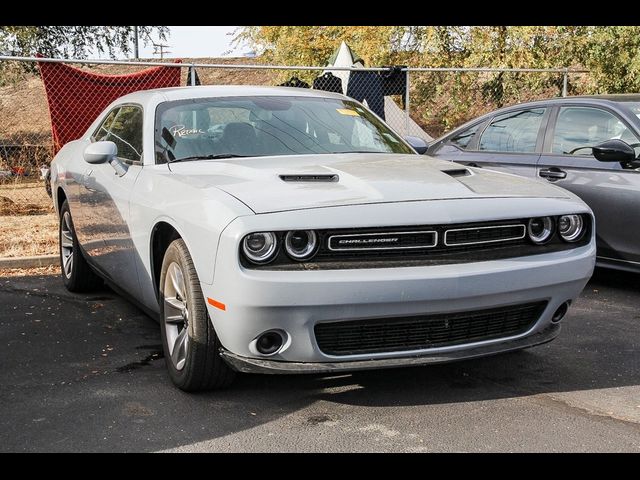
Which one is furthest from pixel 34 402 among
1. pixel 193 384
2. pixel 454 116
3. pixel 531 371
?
pixel 454 116

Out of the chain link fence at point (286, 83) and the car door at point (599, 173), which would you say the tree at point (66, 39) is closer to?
the chain link fence at point (286, 83)

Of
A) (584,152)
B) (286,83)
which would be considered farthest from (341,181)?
(286,83)

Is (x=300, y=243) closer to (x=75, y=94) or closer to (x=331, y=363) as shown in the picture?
(x=331, y=363)

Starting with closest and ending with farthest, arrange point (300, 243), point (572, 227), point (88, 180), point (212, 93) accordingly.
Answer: point (300, 243), point (572, 227), point (212, 93), point (88, 180)

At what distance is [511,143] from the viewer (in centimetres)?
729

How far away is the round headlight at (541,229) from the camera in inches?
160

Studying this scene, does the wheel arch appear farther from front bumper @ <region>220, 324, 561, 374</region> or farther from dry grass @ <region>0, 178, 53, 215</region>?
dry grass @ <region>0, 178, 53, 215</region>

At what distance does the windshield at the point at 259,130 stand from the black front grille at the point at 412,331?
1.49 m

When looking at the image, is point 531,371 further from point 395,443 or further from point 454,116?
point 454,116

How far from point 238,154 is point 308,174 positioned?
0.85m

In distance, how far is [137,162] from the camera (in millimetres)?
4965

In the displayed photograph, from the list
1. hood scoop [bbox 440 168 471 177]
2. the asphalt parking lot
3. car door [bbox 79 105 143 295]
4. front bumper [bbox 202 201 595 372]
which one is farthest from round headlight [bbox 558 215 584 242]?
car door [bbox 79 105 143 295]

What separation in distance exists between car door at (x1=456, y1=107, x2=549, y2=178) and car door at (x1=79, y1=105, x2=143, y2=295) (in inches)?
126

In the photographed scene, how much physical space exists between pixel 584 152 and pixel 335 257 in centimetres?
370
